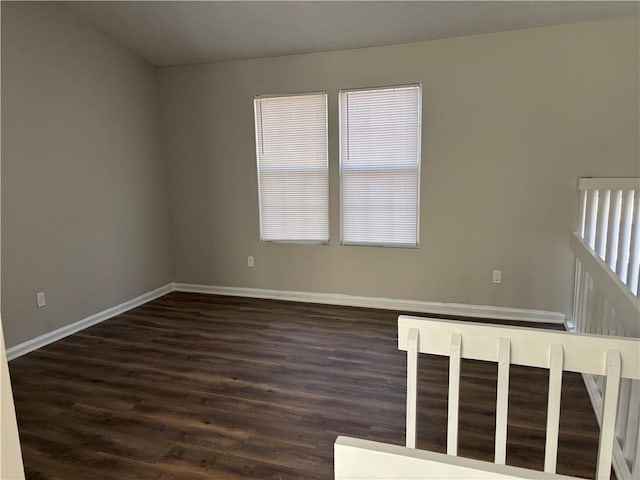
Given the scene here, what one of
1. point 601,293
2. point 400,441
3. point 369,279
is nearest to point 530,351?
point 400,441

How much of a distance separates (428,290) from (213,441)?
250 cm

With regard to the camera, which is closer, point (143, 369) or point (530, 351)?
point (530, 351)

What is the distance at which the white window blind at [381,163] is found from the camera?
12.9ft

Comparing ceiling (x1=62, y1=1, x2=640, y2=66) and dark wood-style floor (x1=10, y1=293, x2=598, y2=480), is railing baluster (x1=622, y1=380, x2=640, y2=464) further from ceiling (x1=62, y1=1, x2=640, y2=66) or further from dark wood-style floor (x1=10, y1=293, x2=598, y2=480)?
ceiling (x1=62, y1=1, x2=640, y2=66)

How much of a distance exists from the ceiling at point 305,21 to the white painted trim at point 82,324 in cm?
251

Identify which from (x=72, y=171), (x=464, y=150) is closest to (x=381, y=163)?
(x=464, y=150)

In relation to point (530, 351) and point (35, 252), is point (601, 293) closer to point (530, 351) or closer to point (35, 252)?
point (530, 351)

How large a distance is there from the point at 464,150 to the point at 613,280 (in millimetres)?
2047

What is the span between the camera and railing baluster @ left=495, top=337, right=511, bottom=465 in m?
1.32

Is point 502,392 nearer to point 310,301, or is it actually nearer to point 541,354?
point 541,354

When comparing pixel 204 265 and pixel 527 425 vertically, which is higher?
pixel 204 265

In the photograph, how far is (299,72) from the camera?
415cm

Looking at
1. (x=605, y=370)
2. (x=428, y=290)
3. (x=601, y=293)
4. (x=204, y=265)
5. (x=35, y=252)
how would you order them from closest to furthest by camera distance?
1. (x=605, y=370)
2. (x=601, y=293)
3. (x=35, y=252)
4. (x=428, y=290)
5. (x=204, y=265)

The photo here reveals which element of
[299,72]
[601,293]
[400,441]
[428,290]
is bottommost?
[400,441]
